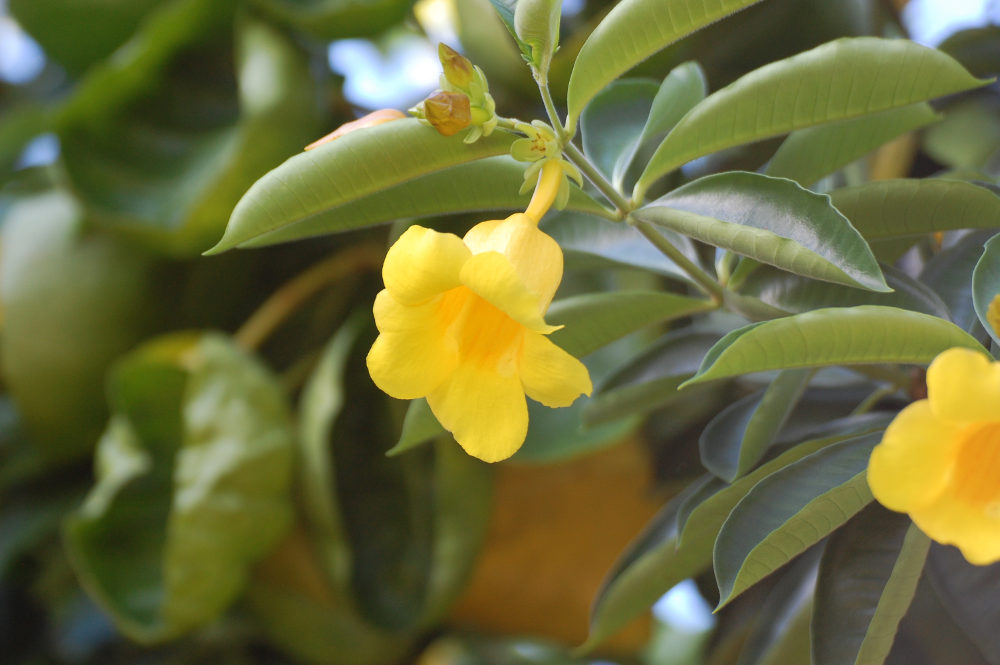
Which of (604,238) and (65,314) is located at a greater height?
(604,238)

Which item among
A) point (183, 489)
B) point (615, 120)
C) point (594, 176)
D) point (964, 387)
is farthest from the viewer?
point (183, 489)

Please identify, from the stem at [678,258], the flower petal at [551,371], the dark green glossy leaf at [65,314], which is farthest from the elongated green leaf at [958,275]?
the dark green glossy leaf at [65,314]

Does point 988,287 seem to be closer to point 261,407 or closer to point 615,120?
point 615,120

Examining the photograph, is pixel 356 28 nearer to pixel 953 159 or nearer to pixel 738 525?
pixel 953 159

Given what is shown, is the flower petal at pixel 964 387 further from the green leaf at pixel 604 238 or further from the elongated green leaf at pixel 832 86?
the green leaf at pixel 604 238

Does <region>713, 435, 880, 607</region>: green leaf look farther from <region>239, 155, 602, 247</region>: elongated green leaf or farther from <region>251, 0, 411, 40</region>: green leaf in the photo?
<region>251, 0, 411, 40</region>: green leaf

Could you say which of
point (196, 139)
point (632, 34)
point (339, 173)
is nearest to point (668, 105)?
point (632, 34)
